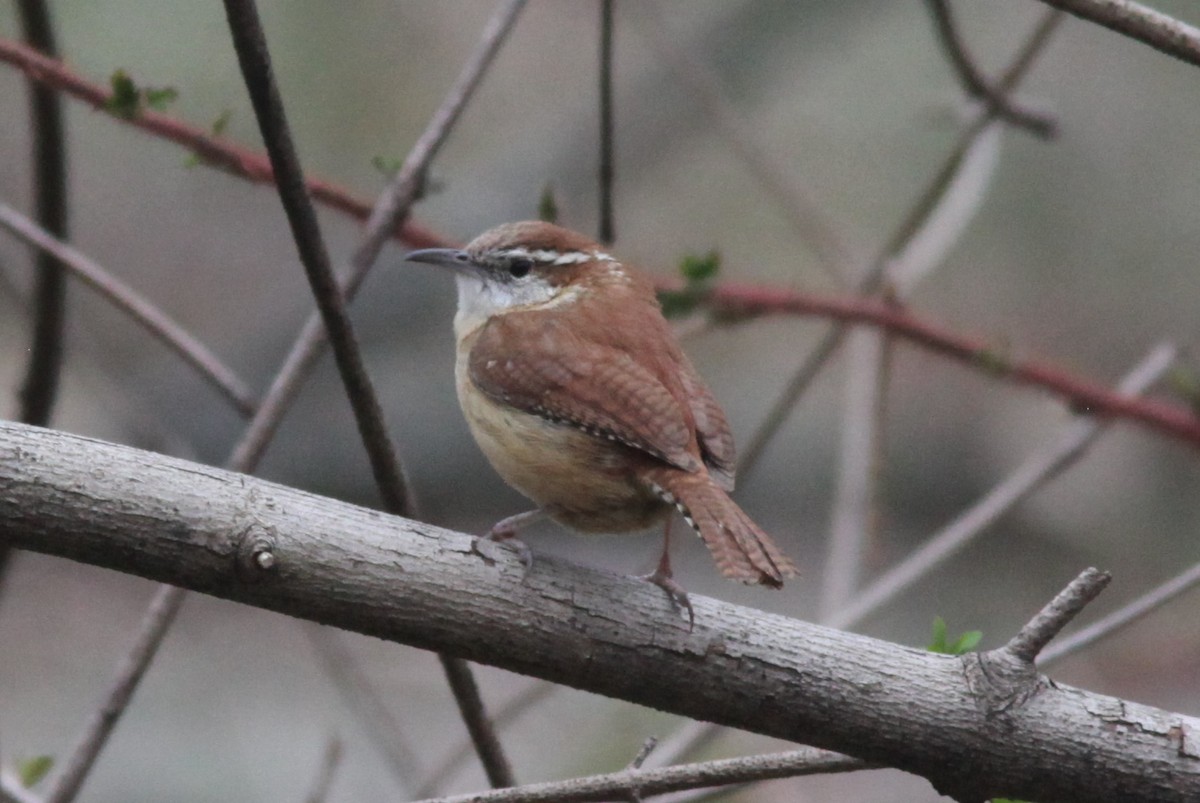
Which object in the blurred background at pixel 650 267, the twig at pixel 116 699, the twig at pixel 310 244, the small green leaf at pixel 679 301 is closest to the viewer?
the twig at pixel 310 244

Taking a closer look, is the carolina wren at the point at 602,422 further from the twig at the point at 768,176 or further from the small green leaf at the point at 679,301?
the twig at the point at 768,176

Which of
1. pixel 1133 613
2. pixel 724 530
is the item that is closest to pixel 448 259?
pixel 724 530

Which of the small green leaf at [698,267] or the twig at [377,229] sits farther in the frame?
the small green leaf at [698,267]

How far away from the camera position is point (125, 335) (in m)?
9.78

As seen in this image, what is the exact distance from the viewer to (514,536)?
2939 mm

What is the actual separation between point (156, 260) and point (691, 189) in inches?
154

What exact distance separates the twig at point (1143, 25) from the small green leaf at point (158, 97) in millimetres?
1708

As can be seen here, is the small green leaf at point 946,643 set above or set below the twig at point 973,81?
→ below

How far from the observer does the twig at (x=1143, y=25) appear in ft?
8.00

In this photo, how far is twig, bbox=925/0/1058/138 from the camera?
395 cm

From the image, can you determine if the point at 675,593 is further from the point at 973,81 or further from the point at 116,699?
the point at 973,81

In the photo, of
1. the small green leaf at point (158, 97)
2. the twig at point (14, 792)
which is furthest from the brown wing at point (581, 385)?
the twig at point (14, 792)

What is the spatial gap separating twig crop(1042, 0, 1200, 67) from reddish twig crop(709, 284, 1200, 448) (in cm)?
156

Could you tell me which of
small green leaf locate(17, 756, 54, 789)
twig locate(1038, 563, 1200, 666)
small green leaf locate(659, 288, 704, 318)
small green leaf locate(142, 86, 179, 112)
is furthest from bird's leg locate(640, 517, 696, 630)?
small green leaf locate(142, 86, 179, 112)
